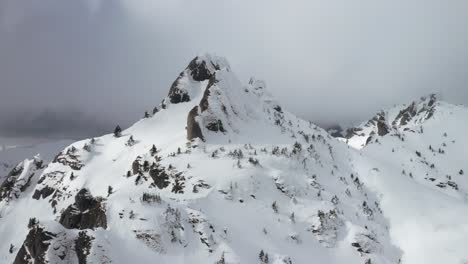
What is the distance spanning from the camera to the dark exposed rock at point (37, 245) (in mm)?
22014

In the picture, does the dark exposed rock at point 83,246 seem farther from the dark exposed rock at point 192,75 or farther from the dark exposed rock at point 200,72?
the dark exposed rock at point 200,72

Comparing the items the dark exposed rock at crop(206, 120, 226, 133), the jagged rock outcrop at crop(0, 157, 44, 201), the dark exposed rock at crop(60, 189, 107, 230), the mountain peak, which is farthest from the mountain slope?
the jagged rock outcrop at crop(0, 157, 44, 201)

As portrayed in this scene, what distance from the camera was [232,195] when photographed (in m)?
34.9

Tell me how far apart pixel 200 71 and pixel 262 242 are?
49.8 m

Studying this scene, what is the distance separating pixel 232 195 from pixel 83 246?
1499cm

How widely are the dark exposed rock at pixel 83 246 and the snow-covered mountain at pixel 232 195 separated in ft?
0.21

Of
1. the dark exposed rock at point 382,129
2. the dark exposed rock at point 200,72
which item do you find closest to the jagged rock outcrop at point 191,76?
the dark exposed rock at point 200,72

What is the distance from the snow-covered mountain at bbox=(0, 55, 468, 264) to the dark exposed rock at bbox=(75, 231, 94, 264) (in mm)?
65

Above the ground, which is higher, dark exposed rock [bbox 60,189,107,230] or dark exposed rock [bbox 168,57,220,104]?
dark exposed rock [bbox 168,57,220,104]

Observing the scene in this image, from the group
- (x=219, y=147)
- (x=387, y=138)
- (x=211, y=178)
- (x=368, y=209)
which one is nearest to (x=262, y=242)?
(x=211, y=178)

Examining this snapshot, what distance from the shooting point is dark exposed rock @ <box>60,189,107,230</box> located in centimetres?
2902

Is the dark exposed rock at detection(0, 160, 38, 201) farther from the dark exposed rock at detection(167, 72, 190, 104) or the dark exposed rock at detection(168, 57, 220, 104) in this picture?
the dark exposed rock at detection(167, 72, 190, 104)

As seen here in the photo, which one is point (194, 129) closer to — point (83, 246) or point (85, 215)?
point (85, 215)

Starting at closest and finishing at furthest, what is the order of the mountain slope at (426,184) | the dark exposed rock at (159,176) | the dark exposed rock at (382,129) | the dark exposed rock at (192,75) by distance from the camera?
the mountain slope at (426,184) → the dark exposed rock at (159,176) → the dark exposed rock at (192,75) → the dark exposed rock at (382,129)
